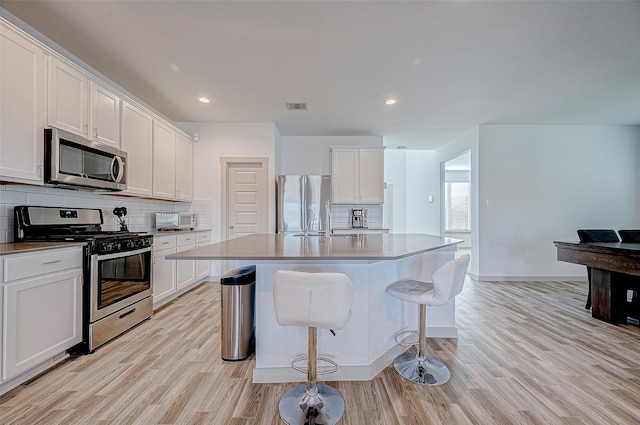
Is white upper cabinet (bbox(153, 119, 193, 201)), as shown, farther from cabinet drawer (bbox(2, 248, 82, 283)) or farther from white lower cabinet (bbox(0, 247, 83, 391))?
white lower cabinet (bbox(0, 247, 83, 391))

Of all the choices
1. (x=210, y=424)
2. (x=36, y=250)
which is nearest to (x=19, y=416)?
A: (x=36, y=250)

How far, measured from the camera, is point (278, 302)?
1.50m

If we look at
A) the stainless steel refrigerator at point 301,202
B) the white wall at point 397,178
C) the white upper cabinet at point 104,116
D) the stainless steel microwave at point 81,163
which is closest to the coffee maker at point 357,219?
the stainless steel refrigerator at point 301,202

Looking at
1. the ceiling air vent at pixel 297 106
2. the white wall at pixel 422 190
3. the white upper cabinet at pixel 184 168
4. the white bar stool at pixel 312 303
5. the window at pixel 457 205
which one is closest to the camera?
the white bar stool at pixel 312 303

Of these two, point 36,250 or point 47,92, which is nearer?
point 36,250

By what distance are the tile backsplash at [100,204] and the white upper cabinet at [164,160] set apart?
0.32 m

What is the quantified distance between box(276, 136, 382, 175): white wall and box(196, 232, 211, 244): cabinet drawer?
1764 mm

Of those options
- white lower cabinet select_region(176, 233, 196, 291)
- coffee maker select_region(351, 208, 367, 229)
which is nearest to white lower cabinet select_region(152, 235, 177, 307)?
white lower cabinet select_region(176, 233, 196, 291)

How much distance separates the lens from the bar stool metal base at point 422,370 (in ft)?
6.41

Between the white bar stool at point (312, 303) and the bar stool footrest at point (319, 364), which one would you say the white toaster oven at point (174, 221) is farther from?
the white bar stool at point (312, 303)

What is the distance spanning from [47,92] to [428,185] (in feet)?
21.5

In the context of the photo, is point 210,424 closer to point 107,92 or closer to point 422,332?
point 422,332

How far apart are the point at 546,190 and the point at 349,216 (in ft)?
11.0

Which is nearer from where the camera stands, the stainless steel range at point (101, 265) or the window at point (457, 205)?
the stainless steel range at point (101, 265)
